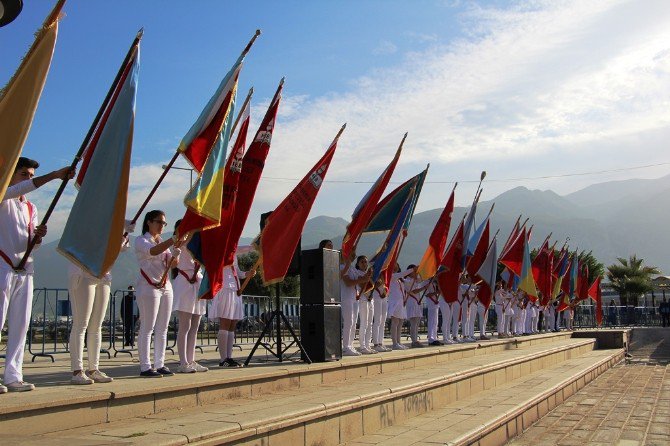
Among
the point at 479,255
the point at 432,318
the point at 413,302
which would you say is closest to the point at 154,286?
the point at 413,302

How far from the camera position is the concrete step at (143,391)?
4.78 m

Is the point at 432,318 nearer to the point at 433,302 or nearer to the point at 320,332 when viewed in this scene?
the point at 433,302

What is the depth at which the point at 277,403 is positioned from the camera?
638 centimetres

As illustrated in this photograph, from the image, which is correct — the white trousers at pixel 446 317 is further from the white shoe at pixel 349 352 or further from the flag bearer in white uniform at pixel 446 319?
the white shoe at pixel 349 352

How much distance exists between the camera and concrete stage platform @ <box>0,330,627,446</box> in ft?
15.7

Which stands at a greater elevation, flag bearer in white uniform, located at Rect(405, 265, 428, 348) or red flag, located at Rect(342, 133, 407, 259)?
red flag, located at Rect(342, 133, 407, 259)

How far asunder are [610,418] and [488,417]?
2.98m

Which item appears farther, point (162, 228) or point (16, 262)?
point (162, 228)

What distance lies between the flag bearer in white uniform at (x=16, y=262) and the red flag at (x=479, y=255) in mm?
12810

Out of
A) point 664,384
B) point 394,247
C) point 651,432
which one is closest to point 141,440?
point 651,432

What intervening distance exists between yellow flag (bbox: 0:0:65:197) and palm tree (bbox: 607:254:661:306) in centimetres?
4454

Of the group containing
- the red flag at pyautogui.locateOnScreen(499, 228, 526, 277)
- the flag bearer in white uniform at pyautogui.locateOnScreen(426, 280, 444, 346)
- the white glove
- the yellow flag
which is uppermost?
the yellow flag

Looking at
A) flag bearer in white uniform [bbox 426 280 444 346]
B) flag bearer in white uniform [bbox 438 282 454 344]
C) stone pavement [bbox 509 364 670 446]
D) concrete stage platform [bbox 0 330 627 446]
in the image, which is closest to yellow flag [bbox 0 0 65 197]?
concrete stage platform [bbox 0 330 627 446]

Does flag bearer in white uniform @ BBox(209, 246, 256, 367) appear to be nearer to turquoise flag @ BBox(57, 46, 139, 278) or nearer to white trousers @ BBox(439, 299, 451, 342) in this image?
turquoise flag @ BBox(57, 46, 139, 278)
